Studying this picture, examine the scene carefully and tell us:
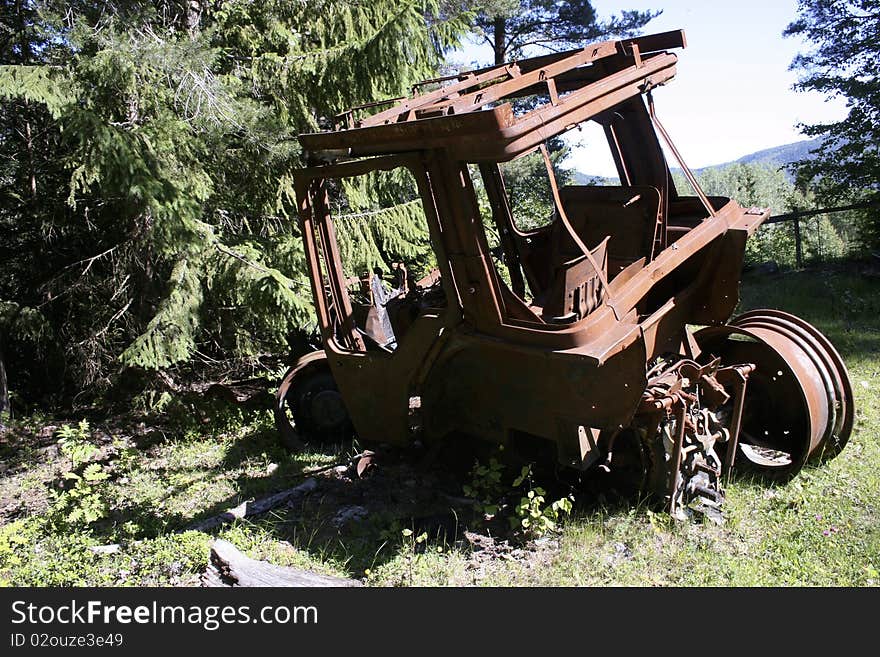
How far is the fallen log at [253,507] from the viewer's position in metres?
4.64

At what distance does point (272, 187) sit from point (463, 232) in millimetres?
4128

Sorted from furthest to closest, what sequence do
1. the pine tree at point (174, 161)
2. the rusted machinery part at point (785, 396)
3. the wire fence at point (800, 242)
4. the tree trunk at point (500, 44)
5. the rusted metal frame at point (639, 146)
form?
the tree trunk at point (500, 44) < the wire fence at point (800, 242) < the pine tree at point (174, 161) < the rusted metal frame at point (639, 146) < the rusted machinery part at point (785, 396)

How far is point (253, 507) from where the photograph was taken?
4805 millimetres

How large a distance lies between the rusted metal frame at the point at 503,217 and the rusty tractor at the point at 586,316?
0.01 meters

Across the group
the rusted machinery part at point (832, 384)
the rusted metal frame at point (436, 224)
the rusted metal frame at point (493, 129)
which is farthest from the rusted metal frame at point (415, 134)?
the rusted machinery part at point (832, 384)

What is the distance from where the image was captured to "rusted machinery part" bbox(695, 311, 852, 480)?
464 cm

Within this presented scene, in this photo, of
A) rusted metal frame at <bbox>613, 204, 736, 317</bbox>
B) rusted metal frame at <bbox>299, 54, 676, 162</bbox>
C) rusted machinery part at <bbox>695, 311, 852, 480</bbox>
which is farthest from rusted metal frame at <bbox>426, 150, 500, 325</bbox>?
rusted machinery part at <bbox>695, 311, 852, 480</bbox>

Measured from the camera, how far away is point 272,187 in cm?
746

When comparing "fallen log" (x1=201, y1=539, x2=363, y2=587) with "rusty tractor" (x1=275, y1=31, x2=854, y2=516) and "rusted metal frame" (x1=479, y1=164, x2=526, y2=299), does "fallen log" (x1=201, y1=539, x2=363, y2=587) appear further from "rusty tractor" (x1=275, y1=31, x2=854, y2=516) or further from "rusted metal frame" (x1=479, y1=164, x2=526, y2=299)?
"rusted metal frame" (x1=479, y1=164, x2=526, y2=299)

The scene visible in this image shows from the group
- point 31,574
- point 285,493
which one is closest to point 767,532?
point 285,493

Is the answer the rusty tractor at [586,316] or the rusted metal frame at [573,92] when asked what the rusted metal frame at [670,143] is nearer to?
the rusty tractor at [586,316]

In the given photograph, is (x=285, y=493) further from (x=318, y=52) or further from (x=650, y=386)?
(x=318, y=52)

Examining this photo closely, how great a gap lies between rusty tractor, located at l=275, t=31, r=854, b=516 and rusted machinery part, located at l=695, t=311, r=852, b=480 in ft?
0.05

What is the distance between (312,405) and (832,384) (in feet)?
13.7
